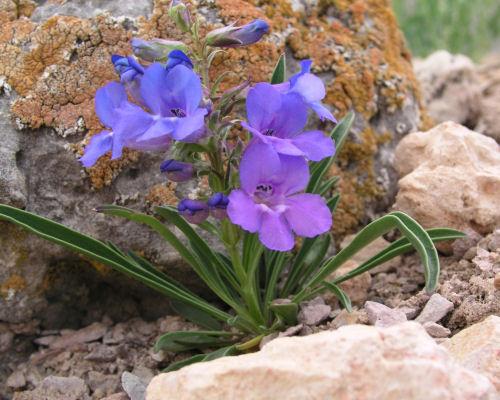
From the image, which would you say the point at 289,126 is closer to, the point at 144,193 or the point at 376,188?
the point at 144,193

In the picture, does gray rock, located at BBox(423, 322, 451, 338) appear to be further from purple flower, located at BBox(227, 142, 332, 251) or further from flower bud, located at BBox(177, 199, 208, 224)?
flower bud, located at BBox(177, 199, 208, 224)

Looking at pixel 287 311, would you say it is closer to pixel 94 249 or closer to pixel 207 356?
pixel 207 356

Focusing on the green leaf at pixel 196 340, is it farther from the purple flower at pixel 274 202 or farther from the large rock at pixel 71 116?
the purple flower at pixel 274 202

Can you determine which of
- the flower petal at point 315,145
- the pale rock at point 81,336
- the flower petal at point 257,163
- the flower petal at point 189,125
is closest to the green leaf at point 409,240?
the flower petal at point 315,145

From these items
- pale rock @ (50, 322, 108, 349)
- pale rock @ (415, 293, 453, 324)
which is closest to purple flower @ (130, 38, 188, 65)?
pale rock @ (415, 293, 453, 324)

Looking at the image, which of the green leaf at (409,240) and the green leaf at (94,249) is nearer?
the green leaf at (409,240)

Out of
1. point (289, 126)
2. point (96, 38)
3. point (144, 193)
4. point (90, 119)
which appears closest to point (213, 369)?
point (289, 126)
